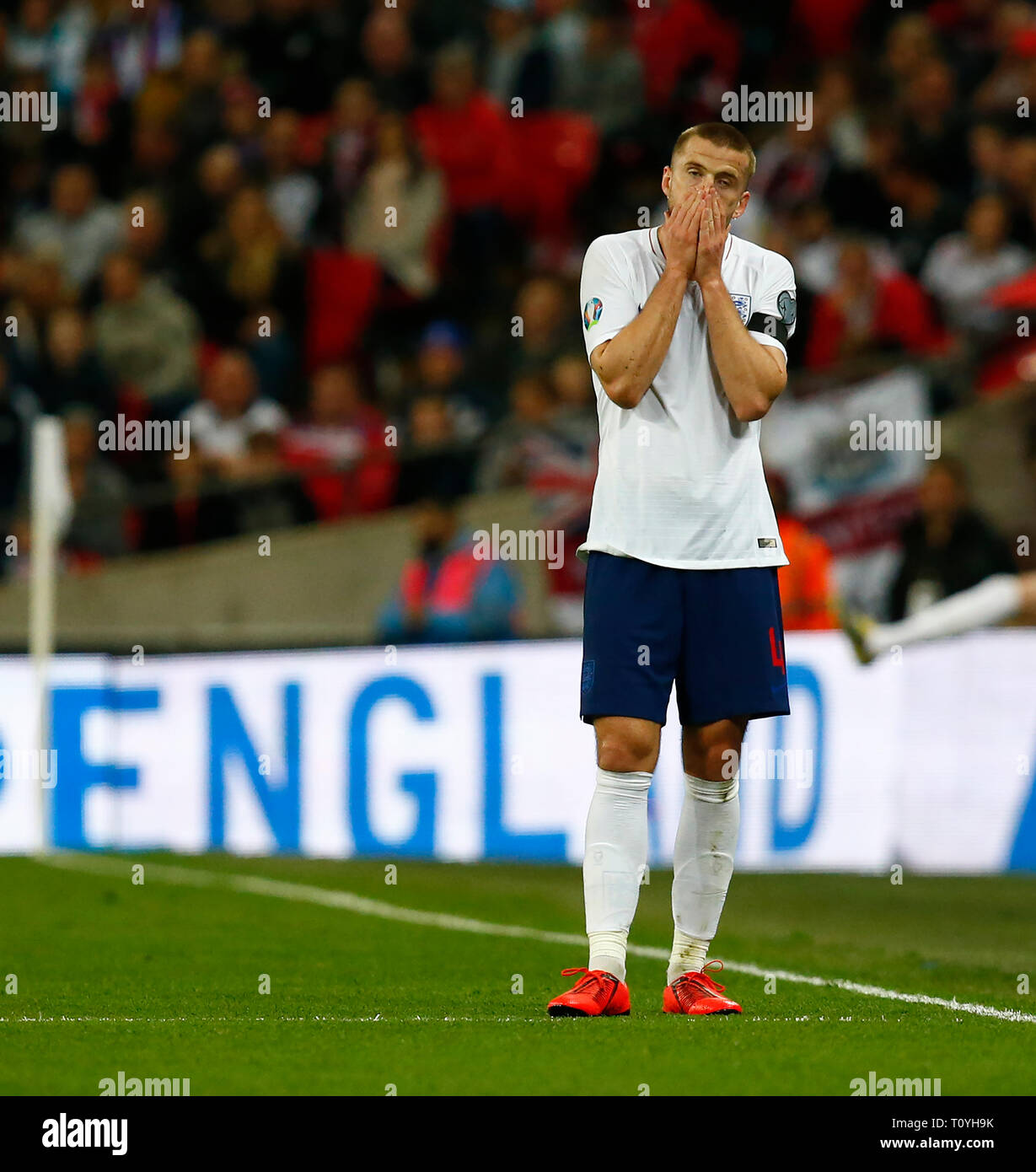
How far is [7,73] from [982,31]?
855 cm

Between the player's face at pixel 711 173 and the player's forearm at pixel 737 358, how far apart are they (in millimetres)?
225

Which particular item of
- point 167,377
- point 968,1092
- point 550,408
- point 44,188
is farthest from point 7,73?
point 968,1092

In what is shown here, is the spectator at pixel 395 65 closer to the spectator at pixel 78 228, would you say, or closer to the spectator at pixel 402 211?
the spectator at pixel 402 211

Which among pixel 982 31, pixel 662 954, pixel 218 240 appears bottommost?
pixel 662 954

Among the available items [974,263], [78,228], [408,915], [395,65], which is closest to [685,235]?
[408,915]

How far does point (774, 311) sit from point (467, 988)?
2258mm

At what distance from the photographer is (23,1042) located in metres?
5.39

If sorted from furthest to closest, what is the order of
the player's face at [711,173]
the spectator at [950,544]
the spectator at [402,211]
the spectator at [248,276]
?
the spectator at [248,276] < the spectator at [402,211] < the spectator at [950,544] < the player's face at [711,173]

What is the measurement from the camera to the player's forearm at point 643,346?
5668 millimetres

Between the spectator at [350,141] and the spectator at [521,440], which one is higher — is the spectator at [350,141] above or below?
above

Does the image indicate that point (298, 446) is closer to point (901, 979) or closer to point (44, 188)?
point (44, 188)

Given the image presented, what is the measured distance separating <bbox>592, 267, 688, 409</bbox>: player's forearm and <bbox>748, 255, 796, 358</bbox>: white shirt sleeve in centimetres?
33

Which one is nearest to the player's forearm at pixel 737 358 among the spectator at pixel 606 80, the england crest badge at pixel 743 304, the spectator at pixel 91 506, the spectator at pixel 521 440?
the england crest badge at pixel 743 304

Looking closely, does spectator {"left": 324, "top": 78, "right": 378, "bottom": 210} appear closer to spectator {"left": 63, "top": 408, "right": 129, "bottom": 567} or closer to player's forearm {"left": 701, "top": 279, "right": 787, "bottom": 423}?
spectator {"left": 63, "top": 408, "right": 129, "bottom": 567}
